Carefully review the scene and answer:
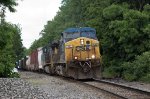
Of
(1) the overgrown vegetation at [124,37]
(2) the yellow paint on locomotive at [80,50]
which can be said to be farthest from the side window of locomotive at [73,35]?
(1) the overgrown vegetation at [124,37]

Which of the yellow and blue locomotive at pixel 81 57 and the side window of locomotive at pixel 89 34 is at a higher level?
the side window of locomotive at pixel 89 34

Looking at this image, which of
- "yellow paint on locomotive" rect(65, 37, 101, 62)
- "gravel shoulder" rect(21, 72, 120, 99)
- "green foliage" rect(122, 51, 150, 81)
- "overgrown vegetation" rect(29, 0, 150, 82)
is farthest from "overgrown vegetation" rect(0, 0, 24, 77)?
"green foliage" rect(122, 51, 150, 81)

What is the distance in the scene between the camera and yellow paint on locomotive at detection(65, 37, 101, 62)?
2931cm

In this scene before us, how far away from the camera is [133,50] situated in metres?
33.8

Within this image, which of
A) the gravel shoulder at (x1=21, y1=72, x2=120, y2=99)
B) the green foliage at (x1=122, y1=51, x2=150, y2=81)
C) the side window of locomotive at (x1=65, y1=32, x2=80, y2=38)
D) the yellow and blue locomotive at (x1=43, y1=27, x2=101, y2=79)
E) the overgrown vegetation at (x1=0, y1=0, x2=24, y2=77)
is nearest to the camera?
the gravel shoulder at (x1=21, y1=72, x2=120, y2=99)

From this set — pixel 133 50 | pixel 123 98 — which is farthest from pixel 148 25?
pixel 123 98

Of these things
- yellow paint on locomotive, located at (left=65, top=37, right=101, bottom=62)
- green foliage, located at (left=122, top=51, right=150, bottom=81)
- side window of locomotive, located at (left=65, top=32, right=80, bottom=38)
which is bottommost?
green foliage, located at (left=122, top=51, right=150, bottom=81)

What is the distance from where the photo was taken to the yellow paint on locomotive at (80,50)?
29312mm

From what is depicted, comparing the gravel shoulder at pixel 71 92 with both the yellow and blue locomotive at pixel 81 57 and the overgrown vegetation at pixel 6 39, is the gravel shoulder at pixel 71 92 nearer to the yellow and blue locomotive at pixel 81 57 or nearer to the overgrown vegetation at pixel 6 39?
the overgrown vegetation at pixel 6 39

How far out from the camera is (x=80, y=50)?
29.3 m

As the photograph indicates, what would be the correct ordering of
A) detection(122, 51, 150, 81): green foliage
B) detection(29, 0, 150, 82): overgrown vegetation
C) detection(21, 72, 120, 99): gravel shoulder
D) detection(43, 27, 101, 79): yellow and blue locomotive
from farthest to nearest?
1. detection(29, 0, 150, 82): overgrown vegetation
2. detection(43, 27, 101, 79): yellow and blue locomotive
3. detection(122, 51, 150, 81): green foliage
4. detection(21, 72, 120, 99): gravel shoulder

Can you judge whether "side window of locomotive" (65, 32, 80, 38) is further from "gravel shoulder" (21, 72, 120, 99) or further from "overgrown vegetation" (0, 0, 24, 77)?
"gravel shoulder" (21, 72, 120, 99)

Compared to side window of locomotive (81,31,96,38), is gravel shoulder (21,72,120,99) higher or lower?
lower

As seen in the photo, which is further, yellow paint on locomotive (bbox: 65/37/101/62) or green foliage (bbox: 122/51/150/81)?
yellow paint on locomotive (bbox: 65/37/101/62)
